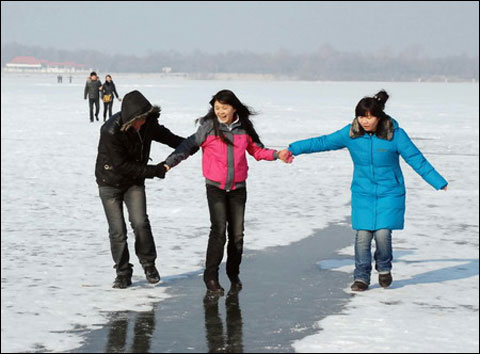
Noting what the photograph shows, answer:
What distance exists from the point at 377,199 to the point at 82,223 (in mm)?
3838

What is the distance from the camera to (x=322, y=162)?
624 inches

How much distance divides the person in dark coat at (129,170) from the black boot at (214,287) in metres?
0.45

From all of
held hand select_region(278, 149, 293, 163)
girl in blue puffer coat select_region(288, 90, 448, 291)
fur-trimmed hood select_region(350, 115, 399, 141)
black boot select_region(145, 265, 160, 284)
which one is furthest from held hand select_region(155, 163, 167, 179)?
fur-trimmed hood select_region(350, 115, 399, 141)

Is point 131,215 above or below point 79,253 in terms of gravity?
above

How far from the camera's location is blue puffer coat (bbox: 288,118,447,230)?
6.24m

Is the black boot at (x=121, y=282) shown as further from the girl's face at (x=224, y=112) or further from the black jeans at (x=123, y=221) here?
the girl's face at (x=224, y=112)

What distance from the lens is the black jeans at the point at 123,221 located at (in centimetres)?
630

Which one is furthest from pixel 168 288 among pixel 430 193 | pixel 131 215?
pixel 430 193

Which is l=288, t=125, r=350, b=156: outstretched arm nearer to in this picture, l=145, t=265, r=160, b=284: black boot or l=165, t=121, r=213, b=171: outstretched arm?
l=165, t=121, r=213, b=171: outstretched arm

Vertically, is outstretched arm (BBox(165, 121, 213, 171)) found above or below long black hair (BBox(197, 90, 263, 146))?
below

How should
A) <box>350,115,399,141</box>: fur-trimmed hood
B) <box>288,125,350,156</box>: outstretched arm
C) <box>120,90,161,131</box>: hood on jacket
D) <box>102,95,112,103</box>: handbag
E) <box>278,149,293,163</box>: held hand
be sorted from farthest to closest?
<box>102,95,112,103</box>: handbag < <box>278,149,293,163</box>: held hand < <box>288,125,350,156</box>: outstretched arm < <box>350,115,399,141</box>: fur-trimmed hood < <box>120,90,161,131</box>: hood on jacket

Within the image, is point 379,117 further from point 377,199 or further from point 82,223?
point 82,223

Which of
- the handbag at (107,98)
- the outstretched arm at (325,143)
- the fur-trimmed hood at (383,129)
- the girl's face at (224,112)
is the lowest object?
the handbag at (107,98)

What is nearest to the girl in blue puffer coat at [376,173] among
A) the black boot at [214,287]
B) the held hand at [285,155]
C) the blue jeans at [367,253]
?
the blue jeans at [367,253]
